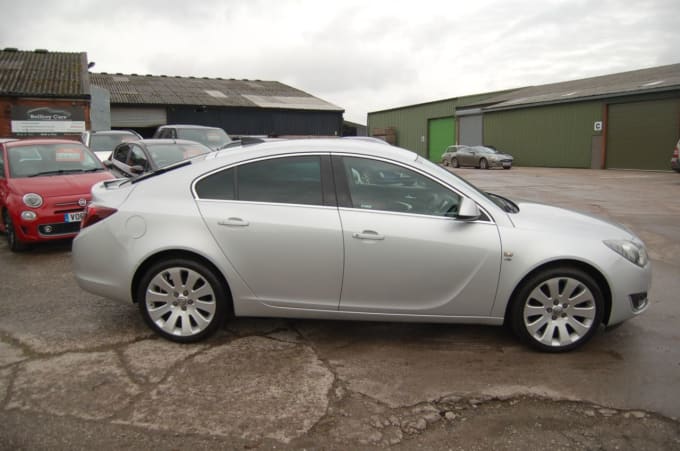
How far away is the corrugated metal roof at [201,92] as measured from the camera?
32594 mm

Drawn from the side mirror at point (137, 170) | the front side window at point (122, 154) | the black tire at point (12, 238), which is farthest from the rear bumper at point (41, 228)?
the front side window at point (122, 154)

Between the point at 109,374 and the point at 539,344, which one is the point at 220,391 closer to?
the point at 109,374

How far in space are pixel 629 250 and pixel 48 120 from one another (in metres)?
24.5

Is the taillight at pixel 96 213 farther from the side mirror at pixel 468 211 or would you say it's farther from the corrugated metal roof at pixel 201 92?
the corrugated metal roof at pixel 201 92

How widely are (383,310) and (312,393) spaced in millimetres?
880

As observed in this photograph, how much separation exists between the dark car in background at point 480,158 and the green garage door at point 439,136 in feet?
29.6

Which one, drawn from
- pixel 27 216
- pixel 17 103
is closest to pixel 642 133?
pixel 27 216

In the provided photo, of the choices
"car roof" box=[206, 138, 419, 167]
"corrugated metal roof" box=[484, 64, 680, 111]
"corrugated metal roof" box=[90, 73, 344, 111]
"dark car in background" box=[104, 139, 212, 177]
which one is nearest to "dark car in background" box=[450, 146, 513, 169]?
"corrugated metal roof" box=[484, 64, 680, 111]

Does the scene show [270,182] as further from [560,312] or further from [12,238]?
[12,238]

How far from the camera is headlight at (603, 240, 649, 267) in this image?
12.5 feet

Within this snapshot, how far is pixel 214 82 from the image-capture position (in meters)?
39.2

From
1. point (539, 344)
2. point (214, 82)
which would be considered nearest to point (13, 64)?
point (214, 82)

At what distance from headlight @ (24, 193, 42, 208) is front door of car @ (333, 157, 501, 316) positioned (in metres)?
4.92

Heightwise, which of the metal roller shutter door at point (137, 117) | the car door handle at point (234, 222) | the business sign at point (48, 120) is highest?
the metal roller shutter door at point (137, 117)
